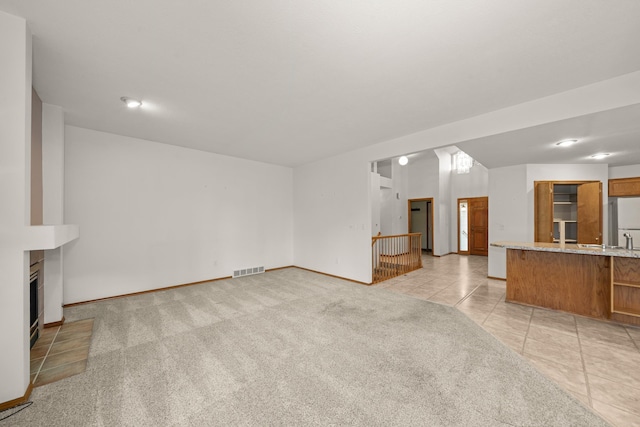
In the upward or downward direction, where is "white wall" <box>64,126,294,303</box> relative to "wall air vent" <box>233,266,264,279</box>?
upward

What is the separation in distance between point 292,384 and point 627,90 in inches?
159

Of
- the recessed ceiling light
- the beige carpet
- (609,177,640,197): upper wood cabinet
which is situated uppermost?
the recessed ceiling light

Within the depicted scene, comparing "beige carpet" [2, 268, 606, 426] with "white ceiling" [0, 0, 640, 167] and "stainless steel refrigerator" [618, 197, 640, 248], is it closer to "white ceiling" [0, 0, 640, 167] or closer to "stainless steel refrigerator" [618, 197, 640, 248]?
"white ceiling" [0, 0, 640, 167]

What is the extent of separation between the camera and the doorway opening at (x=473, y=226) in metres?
8.77

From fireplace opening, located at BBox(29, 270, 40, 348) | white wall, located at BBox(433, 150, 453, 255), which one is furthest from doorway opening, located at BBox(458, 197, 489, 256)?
fireplace opening, located at BBox(29, 270, 40, 348)

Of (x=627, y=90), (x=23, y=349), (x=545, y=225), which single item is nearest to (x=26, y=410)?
(x=23, y=349)

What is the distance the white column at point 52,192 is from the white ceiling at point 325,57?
27 centimetres

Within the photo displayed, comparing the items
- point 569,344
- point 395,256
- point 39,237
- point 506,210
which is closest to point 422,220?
point 395,256

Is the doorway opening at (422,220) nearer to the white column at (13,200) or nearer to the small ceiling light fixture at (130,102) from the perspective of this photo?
the small ceiling light fixture at (130,102)

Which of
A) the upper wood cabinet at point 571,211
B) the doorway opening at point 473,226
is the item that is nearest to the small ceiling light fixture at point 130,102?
the upper wood cabinet at point 571,211

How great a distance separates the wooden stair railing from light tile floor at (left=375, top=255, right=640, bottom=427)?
38.5 inches

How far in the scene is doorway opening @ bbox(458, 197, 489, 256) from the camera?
877 centimetres

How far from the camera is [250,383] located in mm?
2016

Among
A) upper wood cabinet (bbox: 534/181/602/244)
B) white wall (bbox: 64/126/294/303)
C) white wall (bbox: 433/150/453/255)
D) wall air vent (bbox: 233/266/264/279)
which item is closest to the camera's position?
white wall (bbox: 64/126/294/303)
